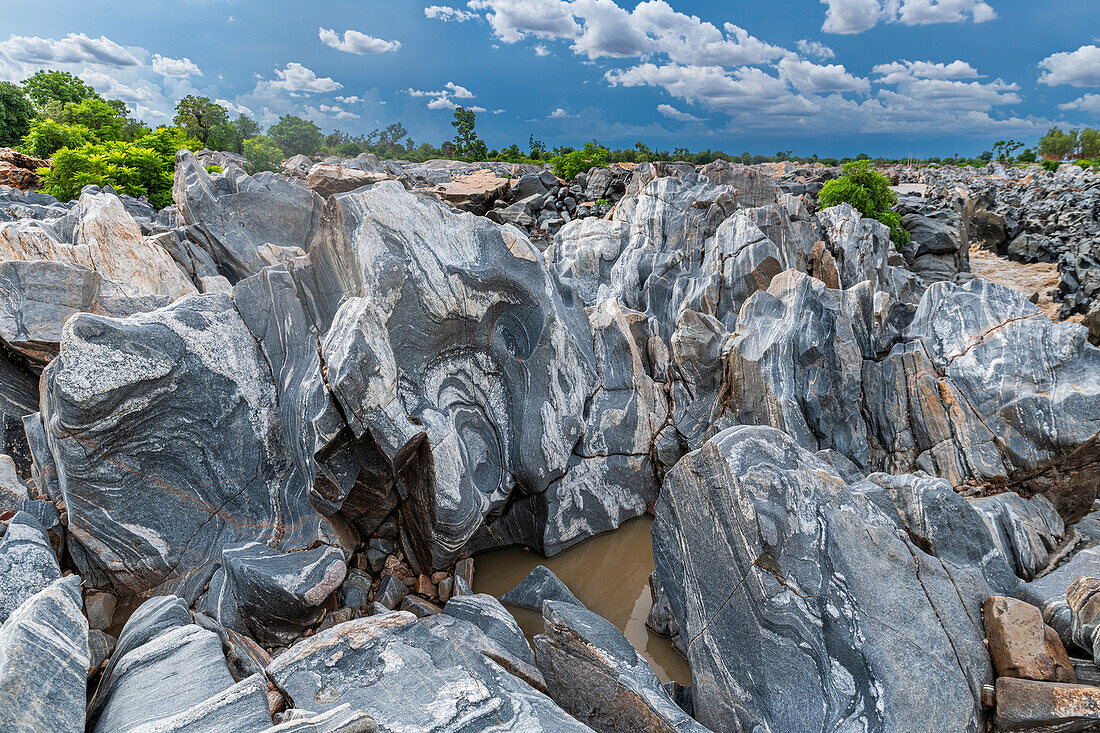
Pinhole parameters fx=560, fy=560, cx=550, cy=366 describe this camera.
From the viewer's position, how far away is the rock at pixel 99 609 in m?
5.82

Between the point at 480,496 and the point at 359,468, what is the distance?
1.60 m

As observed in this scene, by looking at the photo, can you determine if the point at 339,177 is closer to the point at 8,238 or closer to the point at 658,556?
the point at 8,238

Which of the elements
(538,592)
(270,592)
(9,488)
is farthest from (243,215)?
(538,592)

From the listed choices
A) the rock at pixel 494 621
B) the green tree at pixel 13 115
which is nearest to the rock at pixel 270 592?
the rock at pixel 494 621

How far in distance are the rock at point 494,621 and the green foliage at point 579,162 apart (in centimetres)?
3132

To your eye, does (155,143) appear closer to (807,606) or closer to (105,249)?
(105,249)

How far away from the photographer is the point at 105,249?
10.0 metres

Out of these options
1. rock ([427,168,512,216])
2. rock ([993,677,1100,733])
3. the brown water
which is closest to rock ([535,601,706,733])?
the brown water

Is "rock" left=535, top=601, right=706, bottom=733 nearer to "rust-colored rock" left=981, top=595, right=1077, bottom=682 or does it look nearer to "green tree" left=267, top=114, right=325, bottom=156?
"rust-colored rock" left=981, top=595, right=1077, bottom=682

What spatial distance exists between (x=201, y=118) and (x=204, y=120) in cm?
50

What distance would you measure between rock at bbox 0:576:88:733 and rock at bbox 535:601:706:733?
11.3 feet

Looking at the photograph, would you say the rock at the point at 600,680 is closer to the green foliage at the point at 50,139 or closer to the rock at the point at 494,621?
the rock at the point at 494,621

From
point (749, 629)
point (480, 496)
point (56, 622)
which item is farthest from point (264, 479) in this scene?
point (749, 629)

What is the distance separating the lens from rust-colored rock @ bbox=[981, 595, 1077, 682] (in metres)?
4.40
